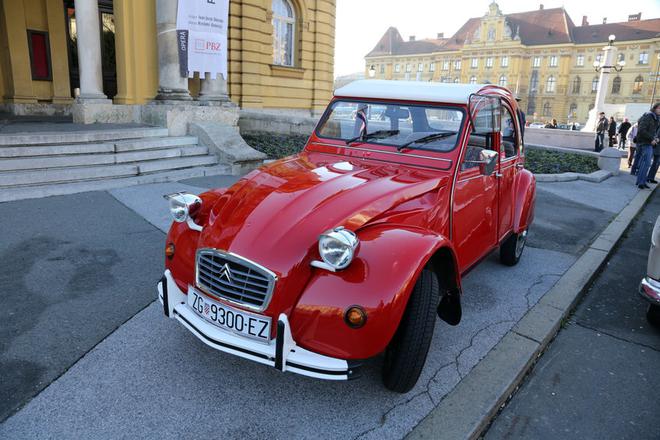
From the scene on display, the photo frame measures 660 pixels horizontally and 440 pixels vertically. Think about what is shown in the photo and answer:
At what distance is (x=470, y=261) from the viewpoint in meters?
3.71

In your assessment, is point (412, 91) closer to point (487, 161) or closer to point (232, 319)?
point (487, 161)

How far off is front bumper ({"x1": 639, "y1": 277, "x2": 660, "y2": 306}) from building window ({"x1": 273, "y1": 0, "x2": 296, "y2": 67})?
50.5 ft

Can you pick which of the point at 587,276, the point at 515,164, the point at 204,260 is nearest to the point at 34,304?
the point at 204,260

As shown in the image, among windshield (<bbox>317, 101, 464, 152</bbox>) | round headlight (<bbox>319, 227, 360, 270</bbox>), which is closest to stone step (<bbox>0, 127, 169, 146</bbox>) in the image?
windshield (<bbox>317, 101, 464, 152</bbox>)

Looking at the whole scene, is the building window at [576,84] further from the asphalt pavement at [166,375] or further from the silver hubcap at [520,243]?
the asphalt pavement at [166,375]

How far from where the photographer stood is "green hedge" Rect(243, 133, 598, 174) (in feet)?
36.6

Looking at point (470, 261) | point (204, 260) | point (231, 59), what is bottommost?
point (470, 261)

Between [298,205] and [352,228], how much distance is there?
1.19 ft

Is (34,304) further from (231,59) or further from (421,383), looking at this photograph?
(231,59)

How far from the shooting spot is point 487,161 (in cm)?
347

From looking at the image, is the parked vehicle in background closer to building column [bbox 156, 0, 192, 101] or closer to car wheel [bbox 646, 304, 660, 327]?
car wheel [bbox 646, 304, 660, 327]

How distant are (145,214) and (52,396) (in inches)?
149

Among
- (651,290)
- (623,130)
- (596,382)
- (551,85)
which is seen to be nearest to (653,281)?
(651,290)

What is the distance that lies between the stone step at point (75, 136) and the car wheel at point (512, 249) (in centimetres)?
713
